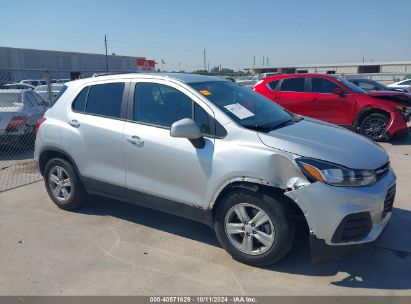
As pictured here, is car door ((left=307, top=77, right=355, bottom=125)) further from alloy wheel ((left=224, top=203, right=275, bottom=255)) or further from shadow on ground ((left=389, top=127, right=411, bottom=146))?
alloy wheel ((left=224, top=203, right=275, bottom=255))

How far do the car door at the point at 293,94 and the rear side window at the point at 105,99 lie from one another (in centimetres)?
667

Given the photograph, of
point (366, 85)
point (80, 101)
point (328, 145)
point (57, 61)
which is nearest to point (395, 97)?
point (366, 85)

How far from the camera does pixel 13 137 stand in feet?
28.3

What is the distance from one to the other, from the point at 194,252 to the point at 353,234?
1.59 metres

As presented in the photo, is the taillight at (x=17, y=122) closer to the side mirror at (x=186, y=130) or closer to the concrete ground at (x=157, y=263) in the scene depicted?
the concrete ground at (x=157, y=263)

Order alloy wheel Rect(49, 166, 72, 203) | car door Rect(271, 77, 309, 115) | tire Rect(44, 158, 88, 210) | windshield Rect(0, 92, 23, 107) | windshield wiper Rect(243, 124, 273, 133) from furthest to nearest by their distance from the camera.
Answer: car door Rect(271, 77, 309, 115), windshield Rect(0, 92, 23, 107), alloy wheel Rect(49, 166, 72, 203), tire Rect(44, 158, 88, 210), windshield wiper Rect(243, 124, 273, 133)

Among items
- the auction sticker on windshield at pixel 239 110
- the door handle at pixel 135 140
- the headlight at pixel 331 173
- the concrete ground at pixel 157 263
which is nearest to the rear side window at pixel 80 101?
the door handle at pixel 135 140

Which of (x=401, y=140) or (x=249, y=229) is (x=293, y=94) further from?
(x=249, y=229)

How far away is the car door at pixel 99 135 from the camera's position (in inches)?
171

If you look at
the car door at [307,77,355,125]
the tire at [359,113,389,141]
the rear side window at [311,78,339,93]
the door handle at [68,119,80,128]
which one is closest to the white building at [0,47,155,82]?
the rear side window at [311,78,339,93]

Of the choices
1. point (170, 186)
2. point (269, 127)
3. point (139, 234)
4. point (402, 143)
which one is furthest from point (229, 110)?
point (402, 143)

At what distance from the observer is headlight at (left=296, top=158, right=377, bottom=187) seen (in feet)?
10.4

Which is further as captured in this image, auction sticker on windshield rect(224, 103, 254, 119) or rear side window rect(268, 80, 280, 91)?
rear side window rect(268, 80, 280, 91)

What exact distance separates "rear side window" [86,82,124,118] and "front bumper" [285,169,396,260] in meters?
2.29
